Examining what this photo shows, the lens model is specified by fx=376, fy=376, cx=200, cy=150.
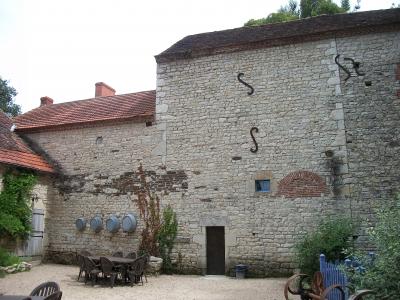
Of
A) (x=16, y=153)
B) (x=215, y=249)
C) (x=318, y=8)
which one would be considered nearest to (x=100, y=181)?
(x=16, y=153)

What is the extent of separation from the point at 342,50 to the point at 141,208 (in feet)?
24.6

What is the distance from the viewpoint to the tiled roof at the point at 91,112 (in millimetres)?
12570

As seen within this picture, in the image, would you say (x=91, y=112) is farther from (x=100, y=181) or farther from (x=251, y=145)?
(x=251, y=145)

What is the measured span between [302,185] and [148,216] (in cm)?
459

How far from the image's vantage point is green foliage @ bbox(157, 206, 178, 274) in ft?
35.4

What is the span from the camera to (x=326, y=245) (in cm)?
801

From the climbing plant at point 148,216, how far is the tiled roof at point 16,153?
3.38 m

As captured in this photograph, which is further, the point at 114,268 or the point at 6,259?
the point at 6,259

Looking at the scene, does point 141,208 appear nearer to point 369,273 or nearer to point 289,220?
point 289,220

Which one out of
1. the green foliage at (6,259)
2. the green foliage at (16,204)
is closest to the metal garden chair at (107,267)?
the green foliage at (6,259)

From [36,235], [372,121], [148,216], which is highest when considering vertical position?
[372,121]

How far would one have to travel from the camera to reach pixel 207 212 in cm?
1083

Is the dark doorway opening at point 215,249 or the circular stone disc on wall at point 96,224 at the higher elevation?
the circular stone disc on wall at point 96,224

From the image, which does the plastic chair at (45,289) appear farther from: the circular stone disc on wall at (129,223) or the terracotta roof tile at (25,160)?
the terracotta roof tile at (25,160)
